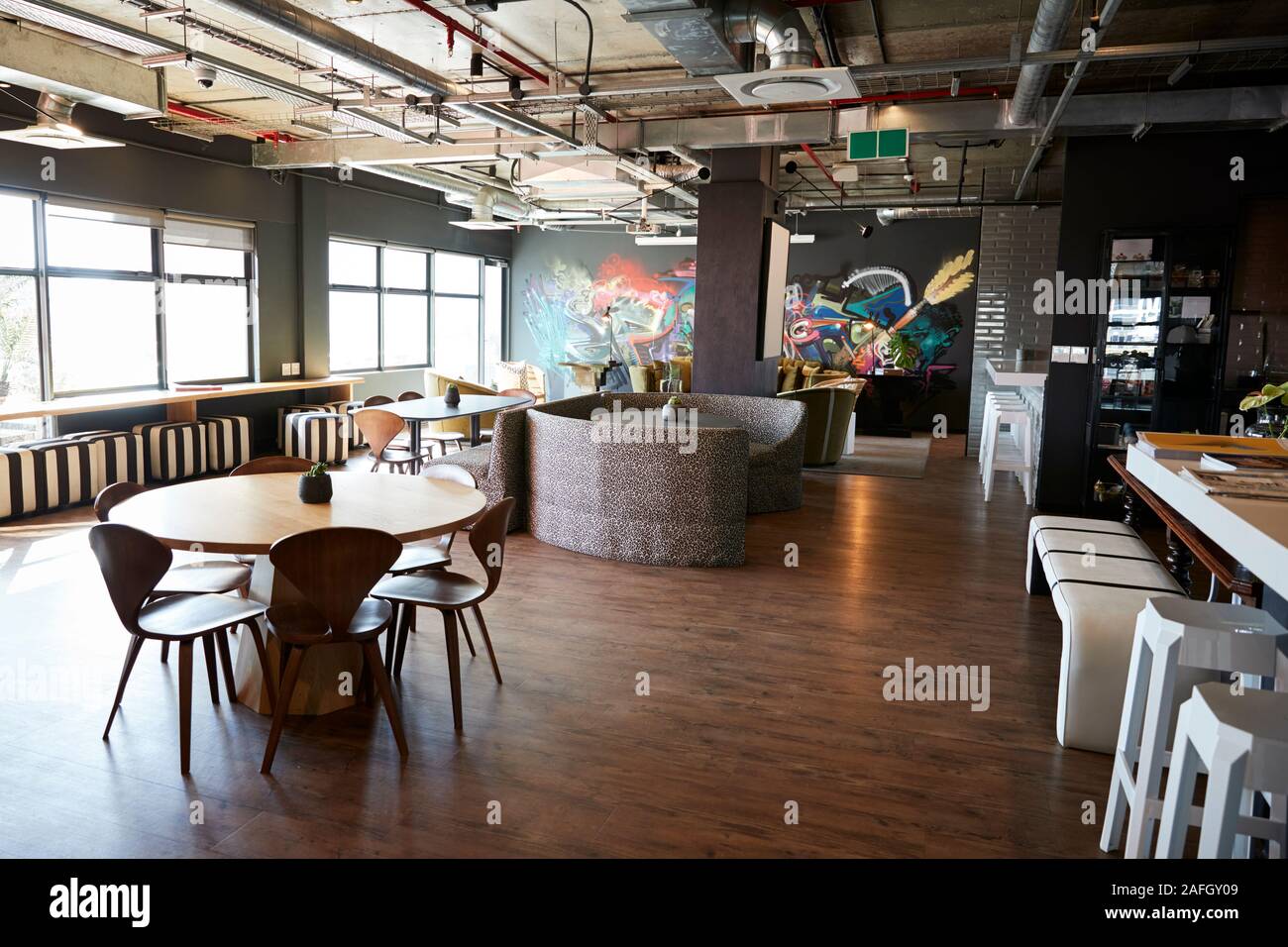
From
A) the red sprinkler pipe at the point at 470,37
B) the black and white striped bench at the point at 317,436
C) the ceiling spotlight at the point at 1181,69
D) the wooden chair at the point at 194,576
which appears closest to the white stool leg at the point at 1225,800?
the wooden chair at the point at 194,576

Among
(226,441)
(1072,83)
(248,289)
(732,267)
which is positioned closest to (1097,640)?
(1072,83)

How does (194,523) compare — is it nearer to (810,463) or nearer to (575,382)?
(810,463)

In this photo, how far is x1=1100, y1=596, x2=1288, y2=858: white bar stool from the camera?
91.5 inches

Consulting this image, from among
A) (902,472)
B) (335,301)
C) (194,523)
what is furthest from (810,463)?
(194,523)

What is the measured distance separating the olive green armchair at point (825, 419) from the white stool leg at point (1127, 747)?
259 inches

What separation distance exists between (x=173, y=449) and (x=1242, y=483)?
8195 millimetres

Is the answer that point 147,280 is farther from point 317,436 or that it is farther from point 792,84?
point 792,84

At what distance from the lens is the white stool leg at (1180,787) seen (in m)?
1.94

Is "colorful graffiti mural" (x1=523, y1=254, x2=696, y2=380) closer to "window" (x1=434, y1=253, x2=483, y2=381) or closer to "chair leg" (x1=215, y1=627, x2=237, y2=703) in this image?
"window" (x1=434, y1=253, x2=483, y2=381)

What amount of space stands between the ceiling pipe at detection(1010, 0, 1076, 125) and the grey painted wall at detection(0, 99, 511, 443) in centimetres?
734

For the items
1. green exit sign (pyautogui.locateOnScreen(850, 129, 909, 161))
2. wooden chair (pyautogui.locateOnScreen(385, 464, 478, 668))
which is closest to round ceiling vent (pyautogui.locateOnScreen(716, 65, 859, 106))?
green exit sign (pyautogui.locateOnScreen(850, 129, 909, 161))

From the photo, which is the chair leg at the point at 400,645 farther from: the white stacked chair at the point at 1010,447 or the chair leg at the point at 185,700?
the white stacked chair at the point at 1010,447

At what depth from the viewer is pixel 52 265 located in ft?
25.0

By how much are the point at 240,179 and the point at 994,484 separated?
843 centimetres
